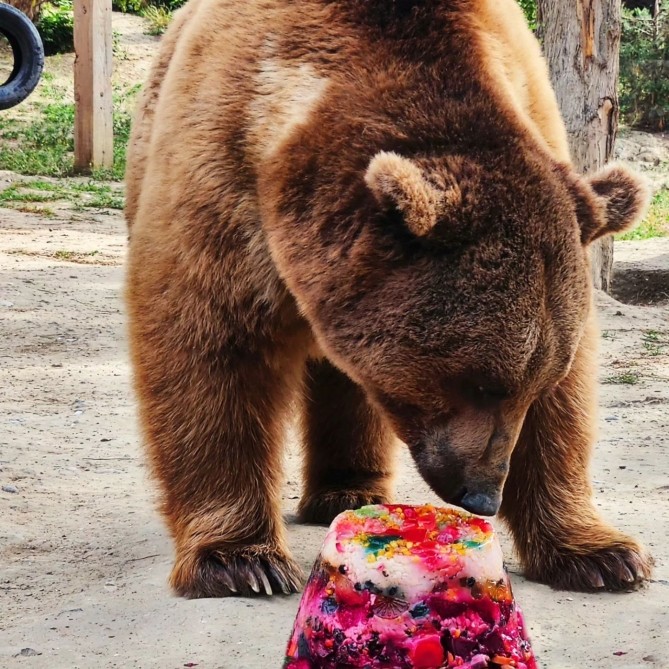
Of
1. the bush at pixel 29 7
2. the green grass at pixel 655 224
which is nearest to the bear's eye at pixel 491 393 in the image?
the green grass at pixel 655 224

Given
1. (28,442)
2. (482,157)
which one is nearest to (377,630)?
(482,157)

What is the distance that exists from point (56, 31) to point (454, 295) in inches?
746

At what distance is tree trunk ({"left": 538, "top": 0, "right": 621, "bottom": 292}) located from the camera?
30.2 feet

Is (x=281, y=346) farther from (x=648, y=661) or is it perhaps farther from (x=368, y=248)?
(x=648, y=661)

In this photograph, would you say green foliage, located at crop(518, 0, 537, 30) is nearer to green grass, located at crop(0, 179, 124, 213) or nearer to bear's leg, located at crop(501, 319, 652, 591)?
green grass, located at crop(0, 179, 124, 213)

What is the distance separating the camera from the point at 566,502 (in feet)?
13.1

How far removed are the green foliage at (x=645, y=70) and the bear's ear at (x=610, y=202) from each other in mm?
14743

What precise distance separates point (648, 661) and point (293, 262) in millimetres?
1448

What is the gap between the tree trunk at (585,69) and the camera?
9211mm

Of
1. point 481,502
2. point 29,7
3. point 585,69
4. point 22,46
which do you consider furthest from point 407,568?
point 29,7

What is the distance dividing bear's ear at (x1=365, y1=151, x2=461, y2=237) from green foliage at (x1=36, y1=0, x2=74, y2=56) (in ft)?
61.1

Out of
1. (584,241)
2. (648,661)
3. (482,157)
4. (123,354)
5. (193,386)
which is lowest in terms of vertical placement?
(123,354)

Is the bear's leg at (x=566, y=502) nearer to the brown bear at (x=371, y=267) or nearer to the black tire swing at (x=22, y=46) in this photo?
the brown bear at (x=371, y=267)

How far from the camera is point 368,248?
320 centimetres
